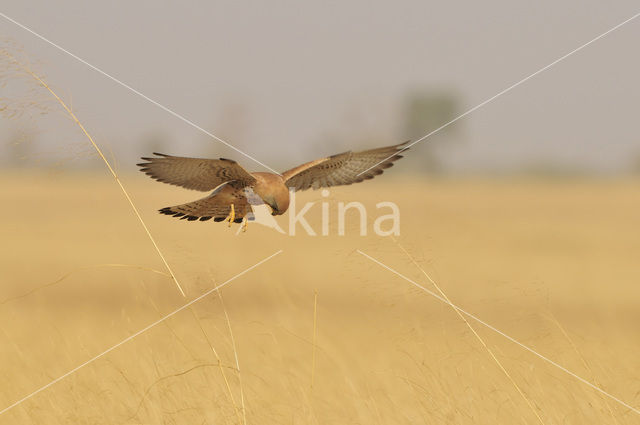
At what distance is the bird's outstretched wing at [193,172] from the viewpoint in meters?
4.21

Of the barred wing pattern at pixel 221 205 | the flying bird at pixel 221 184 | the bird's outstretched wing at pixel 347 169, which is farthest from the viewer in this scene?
the bird's outstretched wing at pixel 347 169

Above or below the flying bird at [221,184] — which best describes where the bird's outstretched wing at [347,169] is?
below

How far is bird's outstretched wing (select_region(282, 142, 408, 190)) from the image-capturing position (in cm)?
552

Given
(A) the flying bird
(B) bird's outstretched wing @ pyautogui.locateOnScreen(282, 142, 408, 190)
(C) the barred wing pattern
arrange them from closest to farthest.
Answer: (A) the flying bird, (C) the barred wing pattern, (B) bird's outstretched wing @ pyautogui.locateOnScreen(282, 142, 408, 190)

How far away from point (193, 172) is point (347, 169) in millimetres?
1612

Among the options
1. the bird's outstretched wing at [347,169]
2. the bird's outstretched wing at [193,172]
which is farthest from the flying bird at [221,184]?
the bird's outstretched wing at [347,169]

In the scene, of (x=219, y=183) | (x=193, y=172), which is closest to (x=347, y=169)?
(x=219, y=183)

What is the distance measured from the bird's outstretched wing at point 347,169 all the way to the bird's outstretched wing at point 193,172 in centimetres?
84

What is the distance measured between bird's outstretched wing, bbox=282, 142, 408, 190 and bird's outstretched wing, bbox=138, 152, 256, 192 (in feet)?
2.76

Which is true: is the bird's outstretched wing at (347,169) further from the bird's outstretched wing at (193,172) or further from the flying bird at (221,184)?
the bird's outstretched wing at (193,172)

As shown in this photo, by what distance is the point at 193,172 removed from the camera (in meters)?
4.56

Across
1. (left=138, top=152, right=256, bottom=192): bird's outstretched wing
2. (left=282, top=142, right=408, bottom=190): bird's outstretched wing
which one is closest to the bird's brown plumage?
(left=138, top=152, right=256, bottom=192): bird's outstretched wing

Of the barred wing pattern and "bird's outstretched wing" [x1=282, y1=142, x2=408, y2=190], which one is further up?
the barred wing pattern

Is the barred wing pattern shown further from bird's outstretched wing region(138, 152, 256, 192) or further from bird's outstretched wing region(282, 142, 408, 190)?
bird's outstretched wing region(282, 142, 408, 190)
